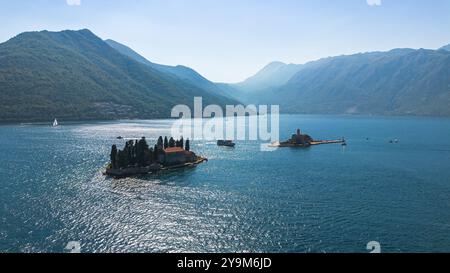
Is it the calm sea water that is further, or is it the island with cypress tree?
the island with cypress tree

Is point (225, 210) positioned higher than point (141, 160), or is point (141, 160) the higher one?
point (141, 160)

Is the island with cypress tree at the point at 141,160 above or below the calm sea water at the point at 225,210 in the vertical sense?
above

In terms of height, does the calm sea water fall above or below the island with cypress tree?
below

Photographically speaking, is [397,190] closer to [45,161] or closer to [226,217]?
[226,217]

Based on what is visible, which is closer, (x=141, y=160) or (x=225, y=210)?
(x=225, y=210)

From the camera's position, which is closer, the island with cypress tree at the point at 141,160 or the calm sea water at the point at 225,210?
the calm sea water at the point at 225,210
